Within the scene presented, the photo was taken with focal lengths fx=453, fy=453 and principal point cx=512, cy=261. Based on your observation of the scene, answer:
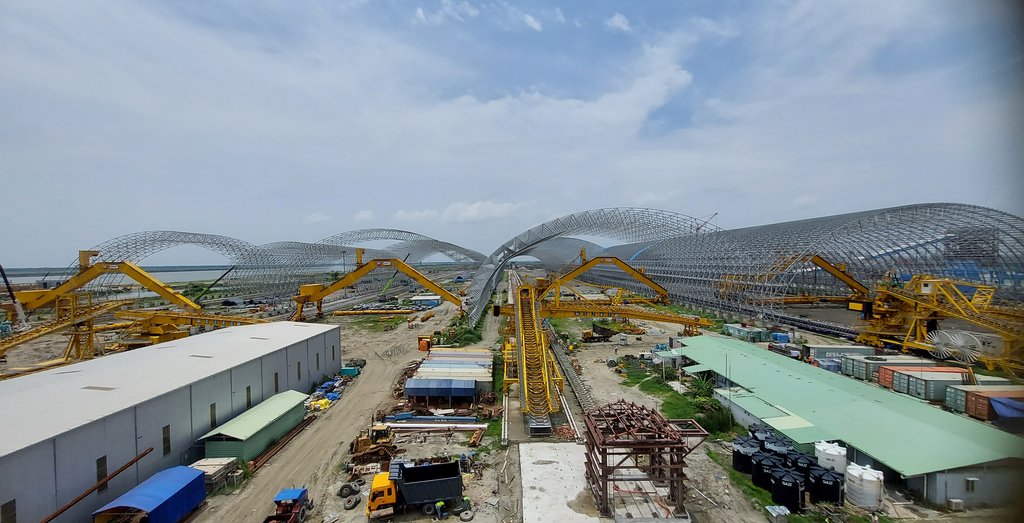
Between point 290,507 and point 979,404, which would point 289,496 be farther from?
point 979,404

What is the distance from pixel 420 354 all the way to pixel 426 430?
11.3 m

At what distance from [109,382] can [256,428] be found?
3.83 metres

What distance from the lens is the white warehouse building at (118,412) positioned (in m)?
8.35

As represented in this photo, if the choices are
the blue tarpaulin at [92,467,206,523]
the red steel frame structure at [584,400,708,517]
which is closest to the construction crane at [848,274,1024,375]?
the red steel frame structure at [584,400,708,517]

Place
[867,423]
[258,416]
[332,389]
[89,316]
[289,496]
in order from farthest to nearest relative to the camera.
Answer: [89,316] < [332,389] < [258,416] < [867,423] < [289,496]

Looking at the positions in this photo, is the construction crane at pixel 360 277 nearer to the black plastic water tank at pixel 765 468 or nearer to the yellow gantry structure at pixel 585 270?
the yellow gantry structure at pixel 585 270

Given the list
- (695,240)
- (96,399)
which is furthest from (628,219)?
(96,399)

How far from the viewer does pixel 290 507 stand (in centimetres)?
943

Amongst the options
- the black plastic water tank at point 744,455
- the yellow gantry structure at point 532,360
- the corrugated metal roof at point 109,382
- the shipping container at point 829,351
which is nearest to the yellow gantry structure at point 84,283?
the corrugated metal roof at point 109,382

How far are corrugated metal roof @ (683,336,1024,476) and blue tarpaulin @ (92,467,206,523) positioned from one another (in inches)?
558

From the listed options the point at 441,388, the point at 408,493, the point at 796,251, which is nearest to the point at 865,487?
the point at 408,493

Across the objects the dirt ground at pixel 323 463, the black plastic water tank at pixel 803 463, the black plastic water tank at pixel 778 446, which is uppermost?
the black plastic water tank at pixel 778 446

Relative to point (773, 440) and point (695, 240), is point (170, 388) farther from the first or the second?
point (695, 240)

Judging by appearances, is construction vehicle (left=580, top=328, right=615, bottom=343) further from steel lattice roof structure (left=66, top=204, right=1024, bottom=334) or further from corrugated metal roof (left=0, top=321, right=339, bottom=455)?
corrugated metal roof (left=0, top=321, right=339, bottom=455)
